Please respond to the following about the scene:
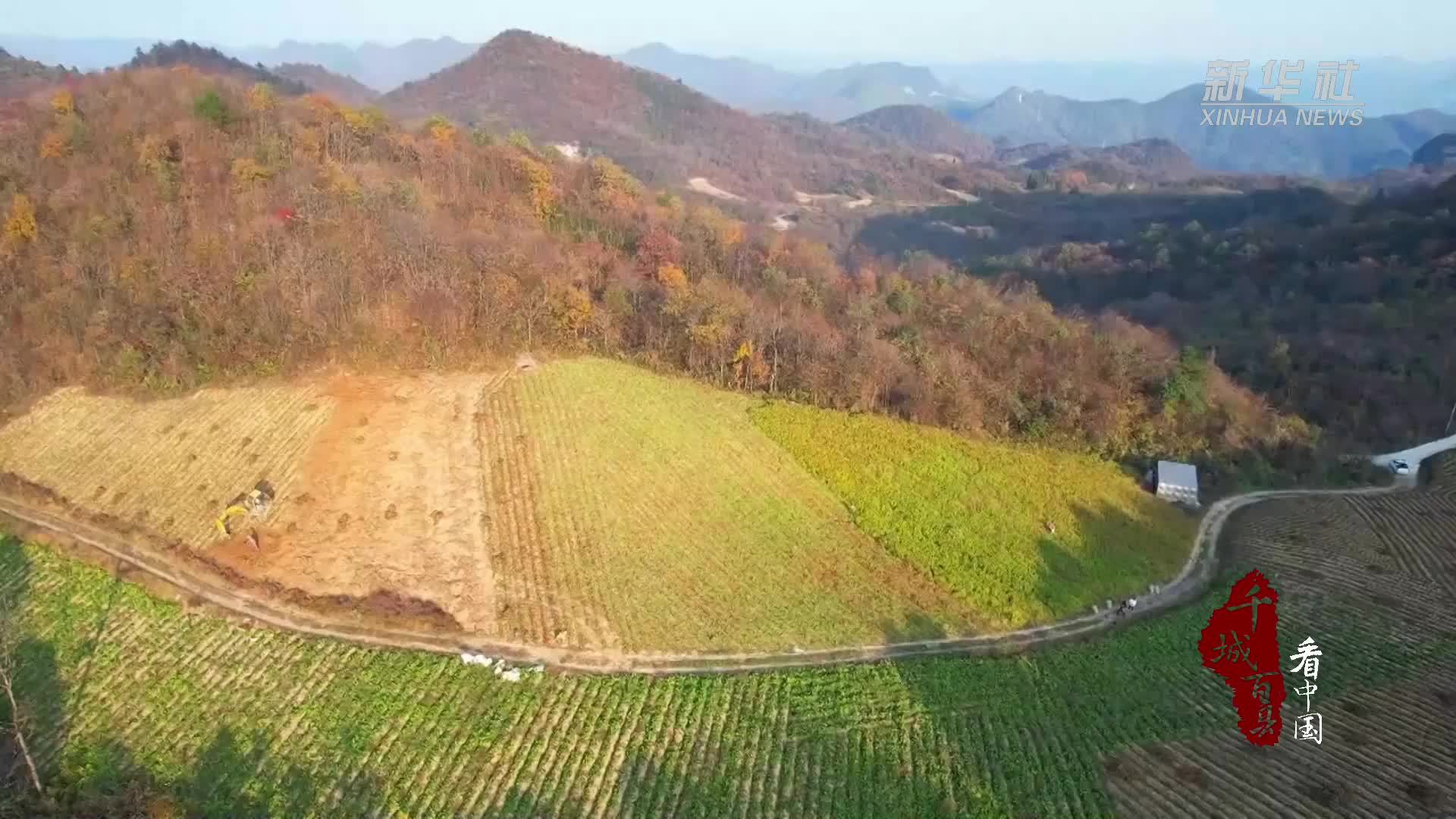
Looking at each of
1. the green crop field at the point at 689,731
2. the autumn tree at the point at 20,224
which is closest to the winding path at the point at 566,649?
the green crop field at the point at 689,731

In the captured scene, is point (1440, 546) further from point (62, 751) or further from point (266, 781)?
point (62, 751)

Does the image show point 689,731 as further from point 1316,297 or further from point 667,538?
point 1316,297

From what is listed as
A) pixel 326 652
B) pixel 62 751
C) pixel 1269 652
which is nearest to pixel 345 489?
pixel 326 652

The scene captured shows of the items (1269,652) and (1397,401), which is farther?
(1397,401)

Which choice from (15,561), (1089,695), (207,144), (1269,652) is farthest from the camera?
(207,144)

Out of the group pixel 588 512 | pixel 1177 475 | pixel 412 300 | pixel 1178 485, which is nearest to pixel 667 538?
pixel 588 512

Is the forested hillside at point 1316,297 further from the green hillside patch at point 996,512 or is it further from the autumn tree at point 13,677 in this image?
the autumn tree at point 13,677
